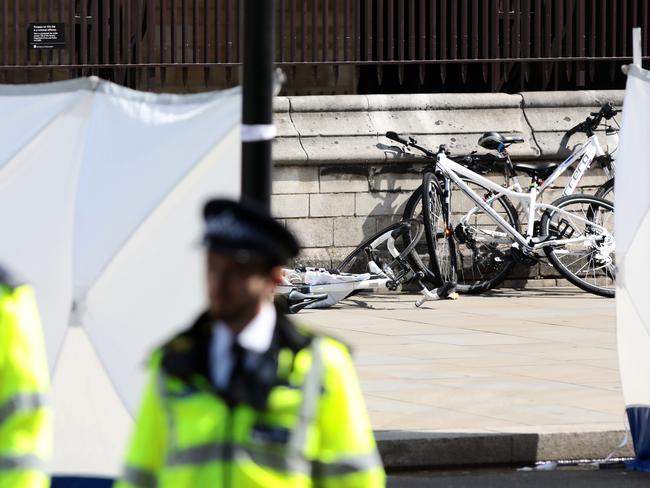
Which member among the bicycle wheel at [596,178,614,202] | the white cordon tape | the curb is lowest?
the curb

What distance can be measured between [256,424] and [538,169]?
11.7 m

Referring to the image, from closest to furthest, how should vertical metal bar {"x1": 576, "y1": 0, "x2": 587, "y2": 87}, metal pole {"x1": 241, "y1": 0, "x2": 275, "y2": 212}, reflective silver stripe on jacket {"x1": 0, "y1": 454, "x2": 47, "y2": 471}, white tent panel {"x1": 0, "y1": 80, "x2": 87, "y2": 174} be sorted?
1. reflective silver stripe on jacket {"x1": 0, "y1": 454, "x2": 47, "y2": 471}
2. metal pole {"x1": 241, "y1": 0, "x2": 275, "y2": 212}
3. white tent panel {"x1": 0, "y1": 80, "x2": 87, "y2": 174}
4. vertical metal bar {"x1": 576, "y1": 0, "x2": 587, "y2": 87}

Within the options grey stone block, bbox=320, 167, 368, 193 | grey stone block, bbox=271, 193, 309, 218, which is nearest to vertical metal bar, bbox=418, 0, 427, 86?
grey stone block, bbox=320, 167, 368, 193

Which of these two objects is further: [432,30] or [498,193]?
[432,30]

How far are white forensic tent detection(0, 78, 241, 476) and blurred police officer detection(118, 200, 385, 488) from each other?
2.69 meters

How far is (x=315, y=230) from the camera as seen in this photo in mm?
14422

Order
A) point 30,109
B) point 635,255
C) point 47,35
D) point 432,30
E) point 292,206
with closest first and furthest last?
point 30,109 → point 635,255 → point 292,206 → point 47,35 → point 432,30

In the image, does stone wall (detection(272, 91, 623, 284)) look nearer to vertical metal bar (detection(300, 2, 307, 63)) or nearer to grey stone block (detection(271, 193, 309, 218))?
grey stone block (detection(271, 193, 309, 218))

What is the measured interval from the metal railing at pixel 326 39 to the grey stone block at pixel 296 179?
1.11 meters

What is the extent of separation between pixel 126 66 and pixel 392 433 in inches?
306

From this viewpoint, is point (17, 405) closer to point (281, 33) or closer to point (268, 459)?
point (268, 459)

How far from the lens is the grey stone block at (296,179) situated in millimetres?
14352

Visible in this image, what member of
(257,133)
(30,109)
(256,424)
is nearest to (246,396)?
(256,424)

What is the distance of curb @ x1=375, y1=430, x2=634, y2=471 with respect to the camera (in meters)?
7.39
